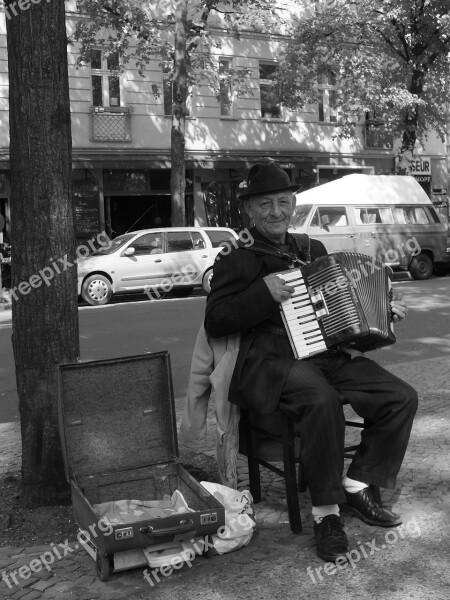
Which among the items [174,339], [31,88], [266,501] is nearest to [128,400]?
[266,501]

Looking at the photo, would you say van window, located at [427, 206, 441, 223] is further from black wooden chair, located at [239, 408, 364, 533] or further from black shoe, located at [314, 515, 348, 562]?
black shoe, located at [314, 515, 348, 562]

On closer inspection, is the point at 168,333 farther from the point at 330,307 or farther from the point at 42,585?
the point at 42,585

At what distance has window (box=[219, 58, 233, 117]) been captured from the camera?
24.8 m

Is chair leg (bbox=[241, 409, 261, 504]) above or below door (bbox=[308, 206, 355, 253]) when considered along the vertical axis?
below

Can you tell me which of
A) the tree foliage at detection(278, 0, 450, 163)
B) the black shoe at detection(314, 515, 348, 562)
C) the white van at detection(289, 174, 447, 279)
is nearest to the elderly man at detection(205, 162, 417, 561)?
the black shoe at detection(314, 515, 348, 562)

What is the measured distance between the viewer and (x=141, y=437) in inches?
173

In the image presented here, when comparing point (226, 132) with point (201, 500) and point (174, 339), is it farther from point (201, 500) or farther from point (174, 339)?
Answer: point (201, 500)

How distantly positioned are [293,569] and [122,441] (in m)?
1.16

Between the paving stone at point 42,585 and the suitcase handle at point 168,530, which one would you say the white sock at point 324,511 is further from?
the paving stone at point 42,585

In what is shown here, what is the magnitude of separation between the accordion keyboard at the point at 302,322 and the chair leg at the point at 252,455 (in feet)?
1.78

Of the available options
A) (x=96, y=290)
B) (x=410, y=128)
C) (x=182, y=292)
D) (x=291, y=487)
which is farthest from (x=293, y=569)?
(x=410, y=128)

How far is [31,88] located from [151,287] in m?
14.4

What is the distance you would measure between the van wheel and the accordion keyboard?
1862 cm

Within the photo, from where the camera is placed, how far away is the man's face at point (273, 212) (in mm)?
4547
